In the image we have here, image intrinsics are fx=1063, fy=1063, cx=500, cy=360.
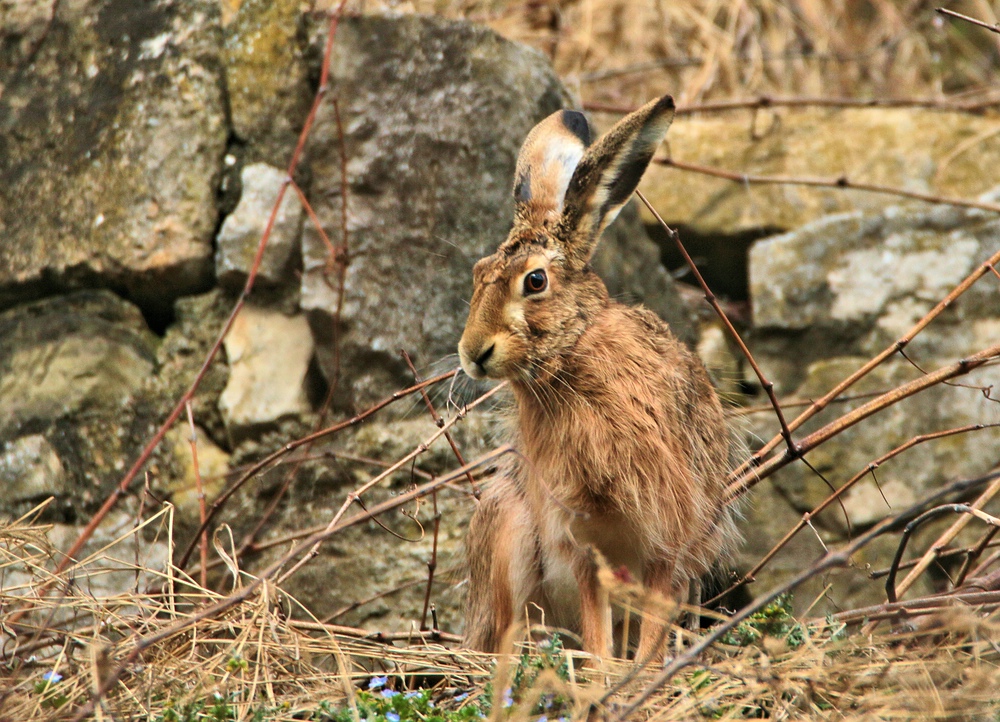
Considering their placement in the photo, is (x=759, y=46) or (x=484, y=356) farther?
(x=759, y=46)

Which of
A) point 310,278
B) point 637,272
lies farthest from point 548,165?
point 310,278

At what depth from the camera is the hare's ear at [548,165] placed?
3.64 m

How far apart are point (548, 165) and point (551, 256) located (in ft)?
1.29

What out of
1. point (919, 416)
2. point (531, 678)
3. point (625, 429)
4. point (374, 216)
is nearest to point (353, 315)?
point (374, 216)

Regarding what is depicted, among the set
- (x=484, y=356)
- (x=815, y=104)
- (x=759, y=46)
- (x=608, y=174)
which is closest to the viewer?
(x=484, y=356)

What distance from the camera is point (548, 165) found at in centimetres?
373

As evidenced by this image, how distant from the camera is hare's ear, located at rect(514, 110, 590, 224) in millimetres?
3641

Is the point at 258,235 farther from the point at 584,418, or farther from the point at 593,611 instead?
the point at 593,611

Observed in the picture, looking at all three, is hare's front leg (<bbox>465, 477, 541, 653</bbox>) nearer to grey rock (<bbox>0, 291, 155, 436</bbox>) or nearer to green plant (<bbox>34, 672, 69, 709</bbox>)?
green plant (<bbox>34, 672, 69, 709</bbox>)

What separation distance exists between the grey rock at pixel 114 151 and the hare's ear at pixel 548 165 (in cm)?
173

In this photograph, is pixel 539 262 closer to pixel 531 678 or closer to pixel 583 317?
pixel 583 317

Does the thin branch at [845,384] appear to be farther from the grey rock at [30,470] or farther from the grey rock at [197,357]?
the grey rock at [30,470]

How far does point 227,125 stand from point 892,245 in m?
3.22

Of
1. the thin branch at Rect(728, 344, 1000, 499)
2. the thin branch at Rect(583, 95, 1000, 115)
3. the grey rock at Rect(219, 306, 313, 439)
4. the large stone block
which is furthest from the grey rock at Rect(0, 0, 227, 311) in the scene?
the thin branch at Rect(728, 344, 1000, 499)
